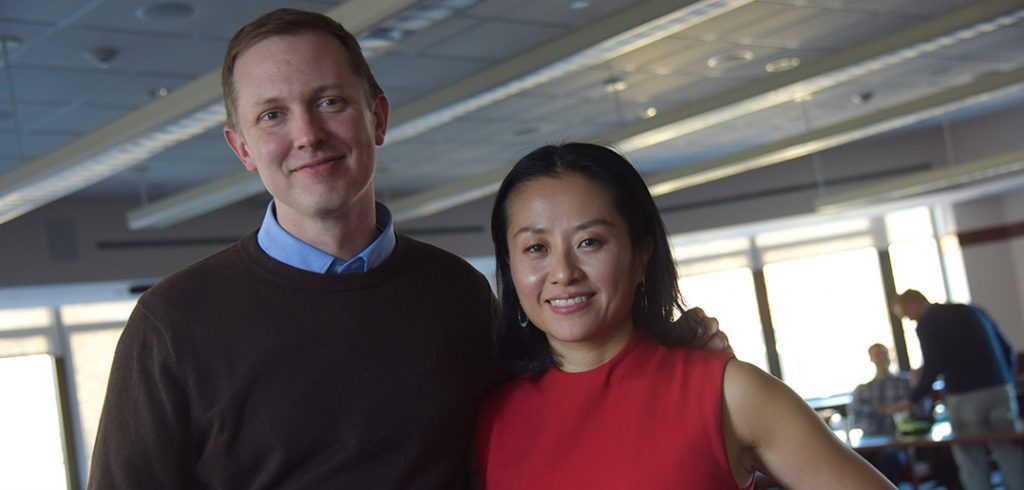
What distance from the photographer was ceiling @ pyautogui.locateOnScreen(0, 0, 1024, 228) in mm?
5492

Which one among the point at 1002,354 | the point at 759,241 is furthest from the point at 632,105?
the point at 759,241

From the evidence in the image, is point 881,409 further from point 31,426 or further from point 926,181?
point 31,426

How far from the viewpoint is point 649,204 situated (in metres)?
1.83

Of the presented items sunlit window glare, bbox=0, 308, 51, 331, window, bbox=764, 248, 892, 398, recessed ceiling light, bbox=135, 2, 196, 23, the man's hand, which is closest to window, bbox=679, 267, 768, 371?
window, bbox=764, 248, 892, 398

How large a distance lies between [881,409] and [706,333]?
22.8 feet

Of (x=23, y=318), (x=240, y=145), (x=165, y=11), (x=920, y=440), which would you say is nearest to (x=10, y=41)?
(x=165, y=11)

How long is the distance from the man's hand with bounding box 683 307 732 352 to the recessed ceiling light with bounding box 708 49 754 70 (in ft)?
20.9

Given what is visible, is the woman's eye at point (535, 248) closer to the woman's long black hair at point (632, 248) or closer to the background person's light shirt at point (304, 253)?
the woman's long black hair at point (632, 248)

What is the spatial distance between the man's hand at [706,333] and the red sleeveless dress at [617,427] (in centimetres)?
3

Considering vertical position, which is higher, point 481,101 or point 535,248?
point 481,101

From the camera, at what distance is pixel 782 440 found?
5.37ft

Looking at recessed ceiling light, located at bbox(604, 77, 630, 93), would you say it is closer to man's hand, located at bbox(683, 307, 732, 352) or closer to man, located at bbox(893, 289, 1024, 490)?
man, located at bbox(893, 289, 1024, 490)

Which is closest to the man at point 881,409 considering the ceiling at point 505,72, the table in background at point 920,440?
the table in background at point 920,440

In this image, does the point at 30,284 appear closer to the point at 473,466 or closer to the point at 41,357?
the point at 41,357
